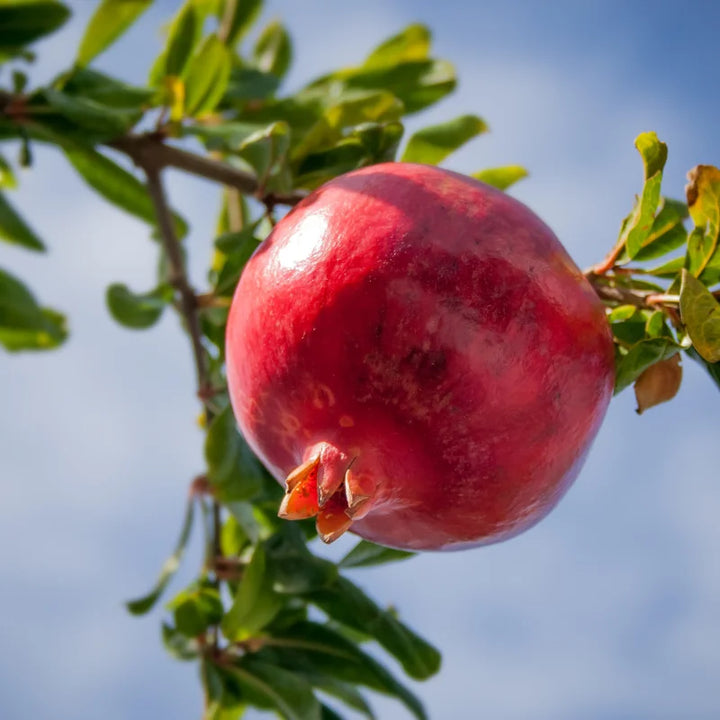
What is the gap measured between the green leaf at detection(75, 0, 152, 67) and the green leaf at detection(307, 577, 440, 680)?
1224 millimetres

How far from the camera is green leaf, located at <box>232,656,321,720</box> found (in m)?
1.75

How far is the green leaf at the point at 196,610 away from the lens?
1.82m

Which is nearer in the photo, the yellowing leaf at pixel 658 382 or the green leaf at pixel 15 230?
the yellowing leaf at pixel 658 382

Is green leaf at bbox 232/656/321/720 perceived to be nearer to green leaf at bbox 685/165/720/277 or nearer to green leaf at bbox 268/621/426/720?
green leaf at bbox 268/621/426/720

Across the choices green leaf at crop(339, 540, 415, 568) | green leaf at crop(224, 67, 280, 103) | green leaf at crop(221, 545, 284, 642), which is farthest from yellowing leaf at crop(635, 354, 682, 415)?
green leaf at crop(224, 67, 280, 103)

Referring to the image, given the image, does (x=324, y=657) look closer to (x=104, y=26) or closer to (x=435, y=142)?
(x=435, y=142)

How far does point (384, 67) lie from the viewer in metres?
2.16

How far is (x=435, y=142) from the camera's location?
166cm

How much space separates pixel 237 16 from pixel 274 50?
0.21 metres

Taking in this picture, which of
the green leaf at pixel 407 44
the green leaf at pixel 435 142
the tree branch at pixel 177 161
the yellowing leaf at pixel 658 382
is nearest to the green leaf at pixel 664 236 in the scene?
the yellowing leaf at pixel 658 382

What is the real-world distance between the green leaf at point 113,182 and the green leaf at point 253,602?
0.86 metres

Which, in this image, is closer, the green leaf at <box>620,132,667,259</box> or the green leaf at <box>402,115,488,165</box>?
the green leaf at <box>620,132,667,259</box>

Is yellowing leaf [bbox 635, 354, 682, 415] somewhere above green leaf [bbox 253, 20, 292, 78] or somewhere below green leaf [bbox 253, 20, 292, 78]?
below

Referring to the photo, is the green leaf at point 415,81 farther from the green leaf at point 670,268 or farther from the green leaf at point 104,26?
the green leaf at point 670,268
